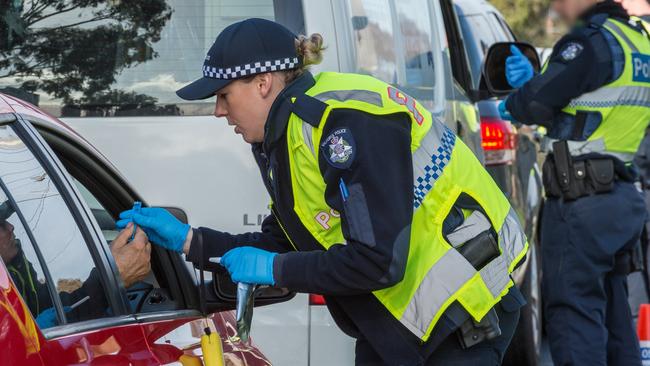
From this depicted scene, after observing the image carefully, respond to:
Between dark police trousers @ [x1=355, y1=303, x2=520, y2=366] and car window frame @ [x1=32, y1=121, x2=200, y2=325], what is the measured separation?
0.48 meters

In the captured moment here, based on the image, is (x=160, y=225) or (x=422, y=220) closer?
(x=422, y=220)

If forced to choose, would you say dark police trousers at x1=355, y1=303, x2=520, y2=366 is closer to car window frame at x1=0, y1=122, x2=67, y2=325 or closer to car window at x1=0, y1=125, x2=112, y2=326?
car window at x1=0, y1=125, x2=112, y2=326

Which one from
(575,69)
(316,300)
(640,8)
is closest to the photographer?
(316,300)

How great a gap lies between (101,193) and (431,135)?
833mm

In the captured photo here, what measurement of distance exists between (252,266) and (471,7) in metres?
5.67

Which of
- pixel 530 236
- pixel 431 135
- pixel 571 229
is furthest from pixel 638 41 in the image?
pixel 431 135

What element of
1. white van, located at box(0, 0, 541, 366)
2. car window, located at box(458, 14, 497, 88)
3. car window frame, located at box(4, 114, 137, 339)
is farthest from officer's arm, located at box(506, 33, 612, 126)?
car window frame, located at box(4, 114, 137, 339)

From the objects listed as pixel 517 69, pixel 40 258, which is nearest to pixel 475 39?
pixel 517 69

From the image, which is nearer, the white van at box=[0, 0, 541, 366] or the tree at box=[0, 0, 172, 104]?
the white van at box=[0, 0, 541, 366]

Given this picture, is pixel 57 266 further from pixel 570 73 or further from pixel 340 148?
A: pixel 570 73

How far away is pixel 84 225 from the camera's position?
280 centimetres

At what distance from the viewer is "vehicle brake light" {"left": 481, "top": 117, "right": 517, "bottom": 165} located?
703 cm

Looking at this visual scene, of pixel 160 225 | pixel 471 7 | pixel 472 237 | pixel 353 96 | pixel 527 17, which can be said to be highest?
pixel 527 17

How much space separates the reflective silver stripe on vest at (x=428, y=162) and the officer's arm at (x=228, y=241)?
25.3 inches
